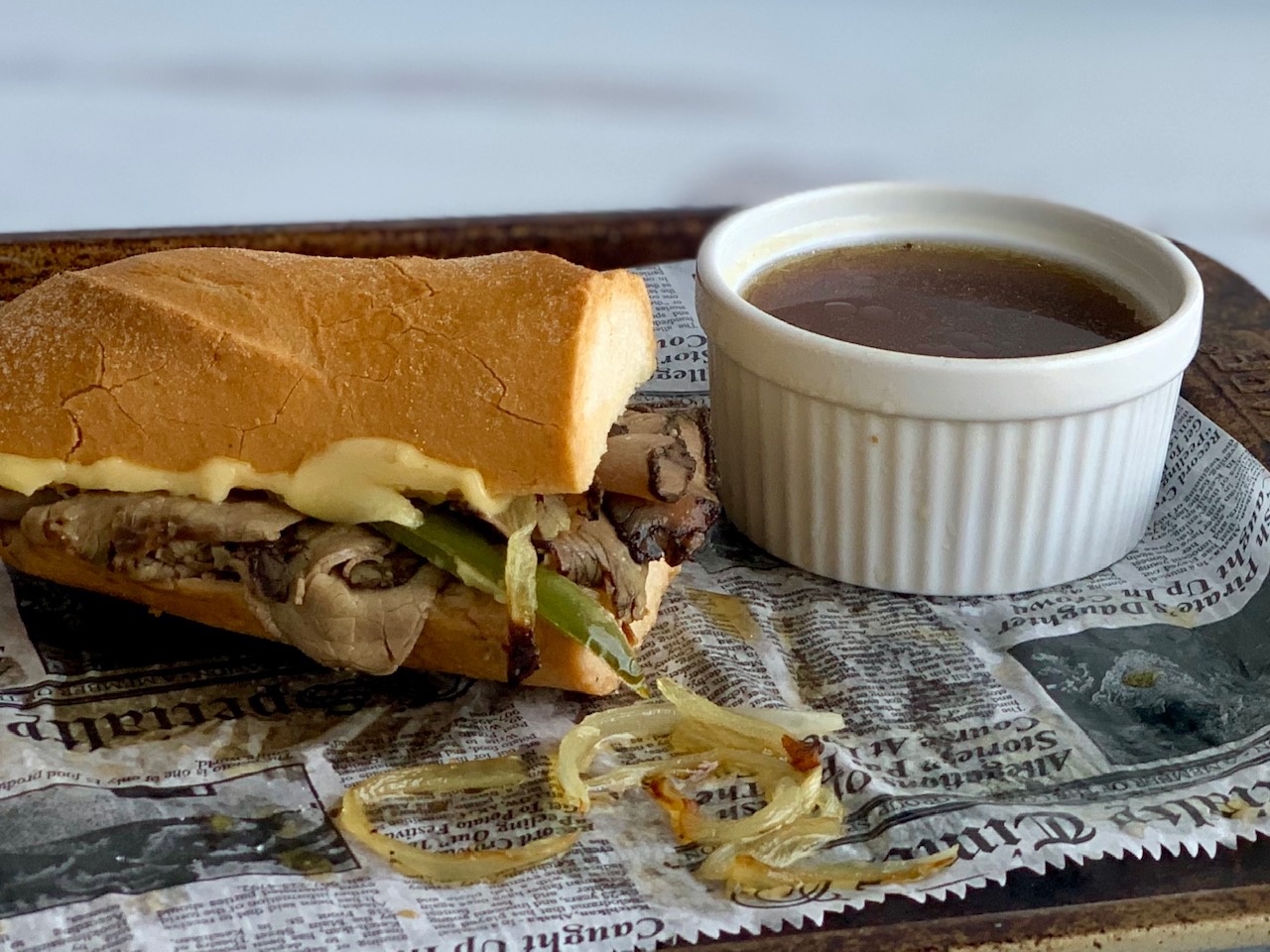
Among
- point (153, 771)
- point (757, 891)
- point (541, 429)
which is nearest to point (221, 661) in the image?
point (153, 771)

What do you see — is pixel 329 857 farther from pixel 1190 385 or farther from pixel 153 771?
pixel 1190 385

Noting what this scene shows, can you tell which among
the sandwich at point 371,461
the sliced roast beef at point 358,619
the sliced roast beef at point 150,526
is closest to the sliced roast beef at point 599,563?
the sandwich at point 371,461

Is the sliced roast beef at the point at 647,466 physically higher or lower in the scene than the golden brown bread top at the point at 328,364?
lower

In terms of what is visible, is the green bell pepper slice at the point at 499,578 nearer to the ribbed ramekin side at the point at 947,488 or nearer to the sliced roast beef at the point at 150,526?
the sliced roast beef at the point at 150,526

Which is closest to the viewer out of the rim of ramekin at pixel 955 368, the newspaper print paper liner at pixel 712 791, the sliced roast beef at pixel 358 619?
the newspaper print paper liner at pixel 712 791

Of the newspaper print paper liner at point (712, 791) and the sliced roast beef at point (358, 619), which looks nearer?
the newspaper print paper liner at point (712, 791)

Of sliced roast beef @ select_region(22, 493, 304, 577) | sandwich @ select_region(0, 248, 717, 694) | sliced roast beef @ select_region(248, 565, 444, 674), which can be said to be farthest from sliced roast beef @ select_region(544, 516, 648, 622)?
sliced roast beef @ select_region(22, 493, 304, 577)

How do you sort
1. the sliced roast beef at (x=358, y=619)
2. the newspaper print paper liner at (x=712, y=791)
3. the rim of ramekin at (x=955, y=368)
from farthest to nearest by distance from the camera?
the rim of ramekin at (x=955, y=368)
the sliced roast beef at (x=358, y=619)
the newspaper print paper liner at (x=712, y=791)

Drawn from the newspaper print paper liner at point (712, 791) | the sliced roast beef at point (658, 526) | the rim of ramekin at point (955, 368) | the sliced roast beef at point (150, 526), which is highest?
the rim of ramekin at point (955, 368)
